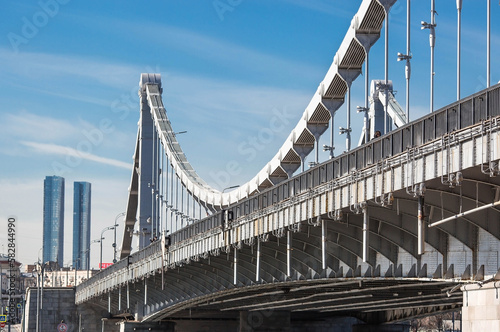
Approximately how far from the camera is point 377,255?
36.1m

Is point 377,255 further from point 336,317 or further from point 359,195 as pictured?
point 336,317

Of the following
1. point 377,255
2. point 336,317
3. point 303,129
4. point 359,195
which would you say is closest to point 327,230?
point 377,255

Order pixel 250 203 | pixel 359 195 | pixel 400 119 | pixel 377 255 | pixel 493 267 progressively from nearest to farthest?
pixel 493 267 → pixel 359 195 → pixel 377 255 → pixel 250 203 → pixel 400 119

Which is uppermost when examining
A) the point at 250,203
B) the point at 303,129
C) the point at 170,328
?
the point at 303,129

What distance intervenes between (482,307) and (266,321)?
47.8m

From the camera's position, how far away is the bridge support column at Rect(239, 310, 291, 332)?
73188mm

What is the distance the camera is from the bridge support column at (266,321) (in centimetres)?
7319

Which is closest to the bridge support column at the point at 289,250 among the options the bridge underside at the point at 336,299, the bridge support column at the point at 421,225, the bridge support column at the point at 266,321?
the bridge underside at the point at 336,299

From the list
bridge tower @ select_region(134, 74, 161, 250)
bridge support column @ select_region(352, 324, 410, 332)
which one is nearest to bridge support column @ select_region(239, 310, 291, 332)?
bridge support column @ select_region(352, 324, 410, 332)

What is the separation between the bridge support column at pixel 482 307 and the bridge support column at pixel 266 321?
44.7m

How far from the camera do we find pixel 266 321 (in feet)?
245

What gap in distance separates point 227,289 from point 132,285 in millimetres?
25147

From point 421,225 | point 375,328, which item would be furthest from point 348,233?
point 375,328

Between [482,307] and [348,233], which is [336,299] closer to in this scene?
[348,233]
